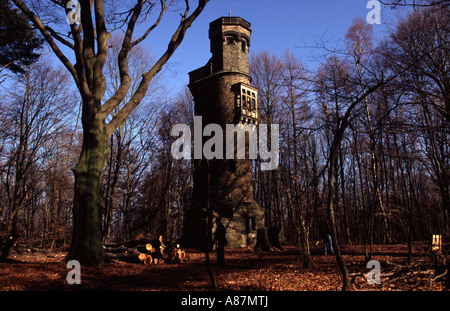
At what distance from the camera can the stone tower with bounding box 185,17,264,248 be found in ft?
78.5

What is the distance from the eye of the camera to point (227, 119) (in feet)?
82.6

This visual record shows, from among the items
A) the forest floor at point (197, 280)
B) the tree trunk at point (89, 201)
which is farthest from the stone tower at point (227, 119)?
the forest floor at point (197, 280)

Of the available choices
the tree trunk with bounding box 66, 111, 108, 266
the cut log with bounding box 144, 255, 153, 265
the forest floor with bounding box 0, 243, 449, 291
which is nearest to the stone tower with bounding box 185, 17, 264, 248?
the cut log with bounding box 144, 255, 153, 265

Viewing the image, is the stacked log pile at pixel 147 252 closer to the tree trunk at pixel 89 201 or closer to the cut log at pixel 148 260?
the cut log at pixel 148 260

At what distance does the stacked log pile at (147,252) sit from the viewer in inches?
479

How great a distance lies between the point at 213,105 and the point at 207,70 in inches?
152

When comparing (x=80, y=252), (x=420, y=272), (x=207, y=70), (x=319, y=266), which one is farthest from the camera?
(x=207, y=70)

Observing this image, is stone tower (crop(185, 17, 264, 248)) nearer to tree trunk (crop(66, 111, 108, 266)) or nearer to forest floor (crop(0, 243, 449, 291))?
tree trunk (crop(66, 111, 108, 266))

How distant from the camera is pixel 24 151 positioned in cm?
2153

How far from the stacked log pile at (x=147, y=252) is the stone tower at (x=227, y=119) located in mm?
9053

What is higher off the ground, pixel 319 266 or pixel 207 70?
pixel 207 70

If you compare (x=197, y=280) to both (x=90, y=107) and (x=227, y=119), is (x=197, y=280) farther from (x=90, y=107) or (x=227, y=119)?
(x=227, y=119)
